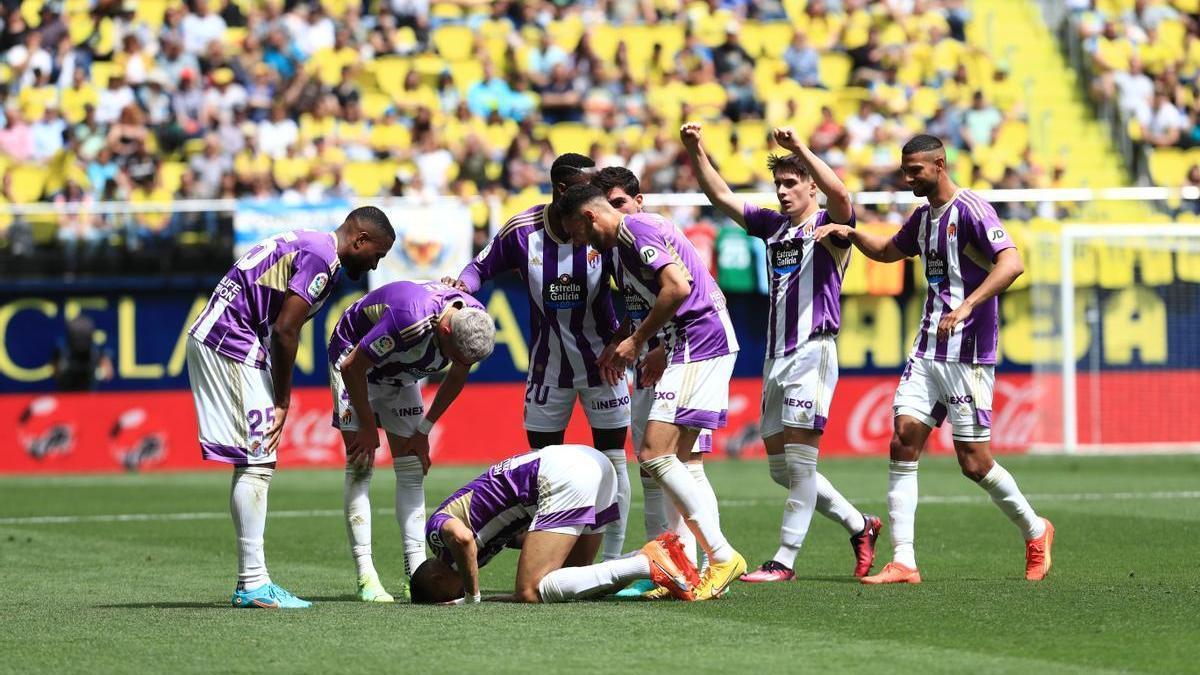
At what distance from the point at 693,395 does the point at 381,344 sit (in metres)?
1.60

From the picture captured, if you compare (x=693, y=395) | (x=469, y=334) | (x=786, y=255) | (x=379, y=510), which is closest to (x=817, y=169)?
(x=786, y=255)

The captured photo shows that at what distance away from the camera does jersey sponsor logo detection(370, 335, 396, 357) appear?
8461 mm

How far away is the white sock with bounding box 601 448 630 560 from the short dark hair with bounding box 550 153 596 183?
5.00 feet

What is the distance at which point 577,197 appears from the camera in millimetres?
8695

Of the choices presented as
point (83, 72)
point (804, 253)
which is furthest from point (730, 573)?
point (83, 72)

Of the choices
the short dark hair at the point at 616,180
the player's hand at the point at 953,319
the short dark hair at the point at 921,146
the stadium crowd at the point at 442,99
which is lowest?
the player's hand at the point at 953,319

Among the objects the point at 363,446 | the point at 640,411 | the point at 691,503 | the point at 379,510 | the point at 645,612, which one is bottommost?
the point at 379,510

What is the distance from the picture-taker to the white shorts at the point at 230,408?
850 centimetres

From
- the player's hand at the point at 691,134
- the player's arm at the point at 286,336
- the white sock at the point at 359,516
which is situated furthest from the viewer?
the player's hand at the point at 691,134

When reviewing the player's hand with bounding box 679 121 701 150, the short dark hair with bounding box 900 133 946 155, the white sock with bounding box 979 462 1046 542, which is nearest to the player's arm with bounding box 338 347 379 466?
the player's hand with bounding box 679 121 701 150

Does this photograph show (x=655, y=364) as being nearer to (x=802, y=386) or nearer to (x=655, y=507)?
(x=655, y=507)

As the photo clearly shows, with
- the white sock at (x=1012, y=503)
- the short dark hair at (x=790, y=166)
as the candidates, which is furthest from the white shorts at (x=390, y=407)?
the white sock at (x=1012, y=503)

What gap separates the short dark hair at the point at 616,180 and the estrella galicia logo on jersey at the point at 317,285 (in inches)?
63.7

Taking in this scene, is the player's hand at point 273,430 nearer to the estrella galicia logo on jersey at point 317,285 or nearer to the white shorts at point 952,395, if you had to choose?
the estrella galicia logo on jersey at point 317,285
